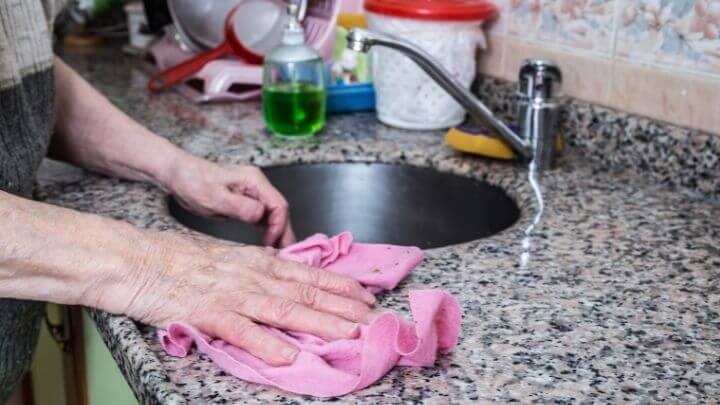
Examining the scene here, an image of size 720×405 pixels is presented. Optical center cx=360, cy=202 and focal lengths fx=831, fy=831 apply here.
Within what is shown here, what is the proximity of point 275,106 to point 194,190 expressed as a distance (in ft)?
0.91

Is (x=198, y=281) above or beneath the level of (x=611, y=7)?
beneath

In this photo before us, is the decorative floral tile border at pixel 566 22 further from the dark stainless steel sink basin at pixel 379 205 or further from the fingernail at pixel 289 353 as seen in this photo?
the fingernail at pixel 289 353

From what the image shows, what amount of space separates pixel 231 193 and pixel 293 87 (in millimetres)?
304

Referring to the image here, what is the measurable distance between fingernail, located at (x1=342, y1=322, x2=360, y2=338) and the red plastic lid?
67cm

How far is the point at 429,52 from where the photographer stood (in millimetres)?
1232

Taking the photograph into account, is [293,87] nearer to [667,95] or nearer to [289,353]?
[667,95]

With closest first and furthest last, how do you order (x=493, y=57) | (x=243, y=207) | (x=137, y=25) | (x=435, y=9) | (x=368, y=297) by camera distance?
1. (x=368, y=297)
2. (x=243, y=207)
3. (x=435, y=9)
4. (x=493, y=57)
5. (x=137, y=25)

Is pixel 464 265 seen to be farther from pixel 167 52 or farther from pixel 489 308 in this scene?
pixel 167 52

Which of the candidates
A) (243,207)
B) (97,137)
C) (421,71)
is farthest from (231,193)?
(421,71)

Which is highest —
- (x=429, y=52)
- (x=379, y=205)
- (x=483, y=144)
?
(x=429, y=52)

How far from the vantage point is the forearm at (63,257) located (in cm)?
67

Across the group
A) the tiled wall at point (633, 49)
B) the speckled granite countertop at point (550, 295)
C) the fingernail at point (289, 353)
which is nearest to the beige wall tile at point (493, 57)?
the tiled wall at point (633, 49)

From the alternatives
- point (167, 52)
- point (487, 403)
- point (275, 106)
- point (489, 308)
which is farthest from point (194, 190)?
point (167, 52)

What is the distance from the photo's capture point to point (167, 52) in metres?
1.64
